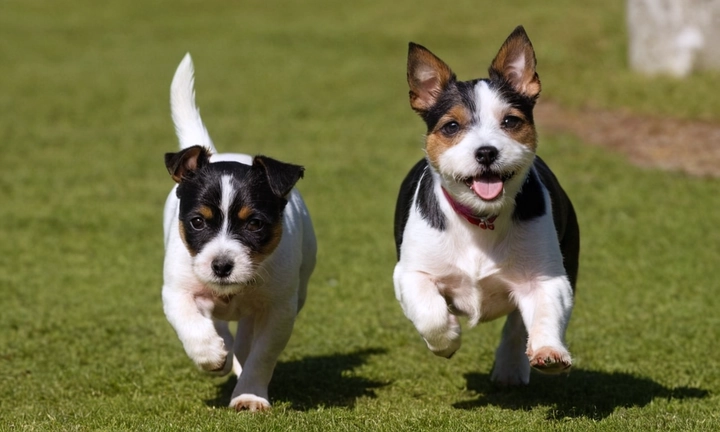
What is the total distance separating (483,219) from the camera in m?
5.77

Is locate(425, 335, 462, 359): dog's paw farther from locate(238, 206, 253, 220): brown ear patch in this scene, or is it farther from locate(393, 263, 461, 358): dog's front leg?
locate(238, 206, 253, 220): brown ear patch

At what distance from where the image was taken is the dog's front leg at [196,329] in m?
5.94

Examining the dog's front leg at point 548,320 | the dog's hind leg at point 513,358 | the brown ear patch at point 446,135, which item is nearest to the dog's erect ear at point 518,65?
the brown ear patch at point 446,135

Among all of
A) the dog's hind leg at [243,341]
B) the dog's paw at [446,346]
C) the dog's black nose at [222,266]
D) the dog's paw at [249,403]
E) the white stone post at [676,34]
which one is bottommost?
the dog's paw at [249,403]

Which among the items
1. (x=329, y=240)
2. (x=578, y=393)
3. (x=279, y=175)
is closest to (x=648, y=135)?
(x=329, y=240)

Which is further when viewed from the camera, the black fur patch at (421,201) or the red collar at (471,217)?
the black fur patch at (421,201)

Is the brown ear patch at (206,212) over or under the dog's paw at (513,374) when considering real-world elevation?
over

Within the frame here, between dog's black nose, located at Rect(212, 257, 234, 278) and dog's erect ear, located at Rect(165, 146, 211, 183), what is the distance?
0.73 m

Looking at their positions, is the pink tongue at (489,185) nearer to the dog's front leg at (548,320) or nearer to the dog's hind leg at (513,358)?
the dog's front leg at (548,320)

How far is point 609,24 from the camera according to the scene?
2500 cm

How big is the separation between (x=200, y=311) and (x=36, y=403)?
1.19 m

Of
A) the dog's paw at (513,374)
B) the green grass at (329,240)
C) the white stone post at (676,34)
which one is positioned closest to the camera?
the green grass at (329,240)

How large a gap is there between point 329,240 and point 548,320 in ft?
19.4

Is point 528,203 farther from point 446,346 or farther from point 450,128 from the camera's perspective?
point 446,346
